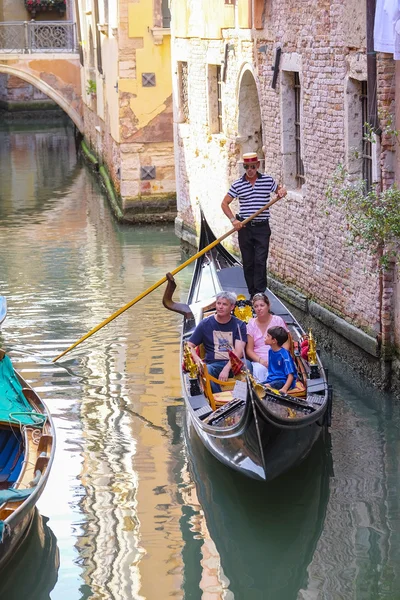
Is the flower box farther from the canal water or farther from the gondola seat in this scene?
the gondola seat

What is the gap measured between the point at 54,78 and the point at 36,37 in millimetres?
983

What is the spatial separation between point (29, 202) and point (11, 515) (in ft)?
42.6

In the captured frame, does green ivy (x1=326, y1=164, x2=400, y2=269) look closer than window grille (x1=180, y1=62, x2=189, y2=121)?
Yes

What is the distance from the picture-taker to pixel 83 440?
7141mm

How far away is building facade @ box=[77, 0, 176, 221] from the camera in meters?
14.5

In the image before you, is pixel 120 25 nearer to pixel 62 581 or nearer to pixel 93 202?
pixel 93 202

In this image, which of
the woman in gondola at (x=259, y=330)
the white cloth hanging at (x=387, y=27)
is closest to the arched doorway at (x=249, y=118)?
the white cloth hanging at (x=387, y=27)

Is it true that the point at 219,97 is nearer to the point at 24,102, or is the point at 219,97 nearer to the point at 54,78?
the point at 54,78

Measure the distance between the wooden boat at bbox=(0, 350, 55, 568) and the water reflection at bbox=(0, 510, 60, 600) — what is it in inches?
3.2

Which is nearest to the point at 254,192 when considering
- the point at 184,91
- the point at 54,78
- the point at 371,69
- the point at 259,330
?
the point at 371,69

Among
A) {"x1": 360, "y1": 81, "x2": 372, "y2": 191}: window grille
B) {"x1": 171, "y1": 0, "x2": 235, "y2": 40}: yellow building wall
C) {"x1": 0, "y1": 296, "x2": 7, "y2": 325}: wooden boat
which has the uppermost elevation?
{"x1": 171, "y1": 0, "x2": 235, "y2": 40}: yellow building wall

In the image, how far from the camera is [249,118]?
11.0m

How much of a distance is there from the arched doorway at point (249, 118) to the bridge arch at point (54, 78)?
42.0 feet

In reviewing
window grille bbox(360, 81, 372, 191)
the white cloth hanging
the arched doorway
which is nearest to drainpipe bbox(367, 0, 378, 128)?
the white cloth hanging
